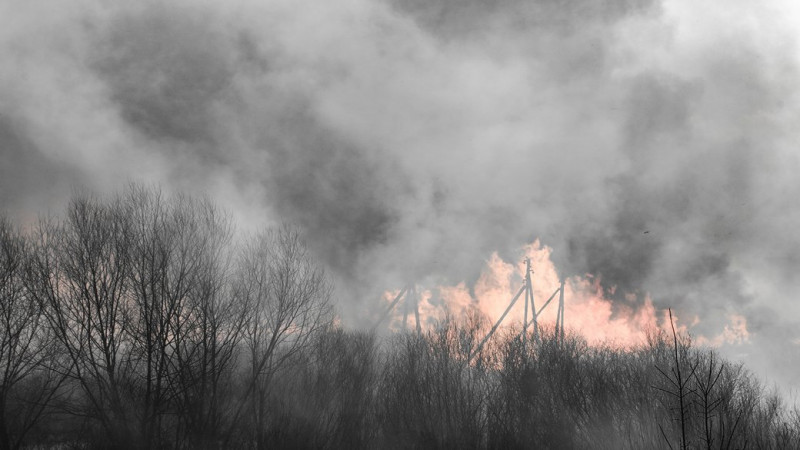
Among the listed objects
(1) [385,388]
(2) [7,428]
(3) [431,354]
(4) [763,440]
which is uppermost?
(3) [431,354]

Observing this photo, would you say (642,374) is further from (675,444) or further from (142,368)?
(142,368)

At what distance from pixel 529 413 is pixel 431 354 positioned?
19.5 ft

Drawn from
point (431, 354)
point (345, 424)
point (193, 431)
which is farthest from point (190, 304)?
point (431, 354)

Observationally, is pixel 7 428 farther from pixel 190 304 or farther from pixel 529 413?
pixel 529 413

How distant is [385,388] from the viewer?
3002cm

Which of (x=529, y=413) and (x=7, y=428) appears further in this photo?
(x=529, y=413)

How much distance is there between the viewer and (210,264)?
22500 millimetres

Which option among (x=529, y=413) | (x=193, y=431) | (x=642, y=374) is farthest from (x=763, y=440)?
(x=193, y=431)

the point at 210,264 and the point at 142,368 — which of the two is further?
the point at 210,264

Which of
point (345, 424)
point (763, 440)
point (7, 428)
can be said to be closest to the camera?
point (7, 428)

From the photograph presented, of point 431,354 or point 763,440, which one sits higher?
point 431,354

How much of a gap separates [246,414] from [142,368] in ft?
14.5

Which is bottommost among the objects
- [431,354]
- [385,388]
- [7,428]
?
[7,428]

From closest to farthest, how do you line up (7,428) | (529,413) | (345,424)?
(7,428), (345,424), (529,413)
